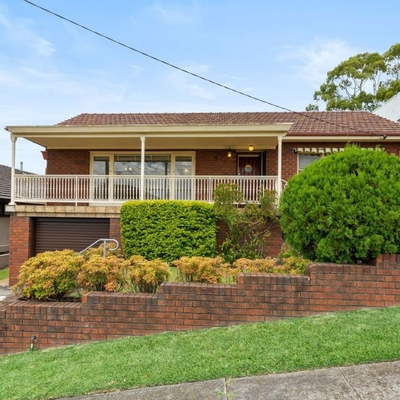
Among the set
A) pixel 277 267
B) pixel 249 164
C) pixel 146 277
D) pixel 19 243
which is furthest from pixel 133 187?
pixel 277 267

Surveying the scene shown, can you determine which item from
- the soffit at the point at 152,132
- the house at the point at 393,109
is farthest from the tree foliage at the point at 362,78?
the soffit at the point at 152,132

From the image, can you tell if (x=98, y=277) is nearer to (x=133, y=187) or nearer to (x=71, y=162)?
(x=133, y=187)

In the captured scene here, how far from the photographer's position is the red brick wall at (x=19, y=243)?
9.66m

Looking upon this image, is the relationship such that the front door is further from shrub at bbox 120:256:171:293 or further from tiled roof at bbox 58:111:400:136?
shrub at bbox 120:256:171:293

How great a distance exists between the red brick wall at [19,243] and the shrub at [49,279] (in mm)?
5030

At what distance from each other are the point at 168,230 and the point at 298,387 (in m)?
6.46

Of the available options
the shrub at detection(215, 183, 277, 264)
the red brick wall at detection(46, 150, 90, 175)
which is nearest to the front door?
the shrub at detection(215, 183, 277, 264)

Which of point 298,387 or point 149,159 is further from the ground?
point 149,159

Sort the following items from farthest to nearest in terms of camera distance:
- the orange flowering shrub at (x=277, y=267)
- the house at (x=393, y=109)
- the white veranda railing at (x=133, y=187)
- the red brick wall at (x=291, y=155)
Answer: the house at (x=393, y=109) < the red brick wall at (x=291, y=155) < the white veranda railing at (x=133, y=187) < the orange flowering shrub at (x=277, y=267)

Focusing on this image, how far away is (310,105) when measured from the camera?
119 ft

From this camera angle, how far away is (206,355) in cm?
355

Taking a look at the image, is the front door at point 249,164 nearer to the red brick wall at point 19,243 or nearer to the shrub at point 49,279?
the red brick wall at point 19,243

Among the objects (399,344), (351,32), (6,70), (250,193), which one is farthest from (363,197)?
(6,70)

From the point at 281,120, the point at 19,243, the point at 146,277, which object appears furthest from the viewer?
the point at 281,120
